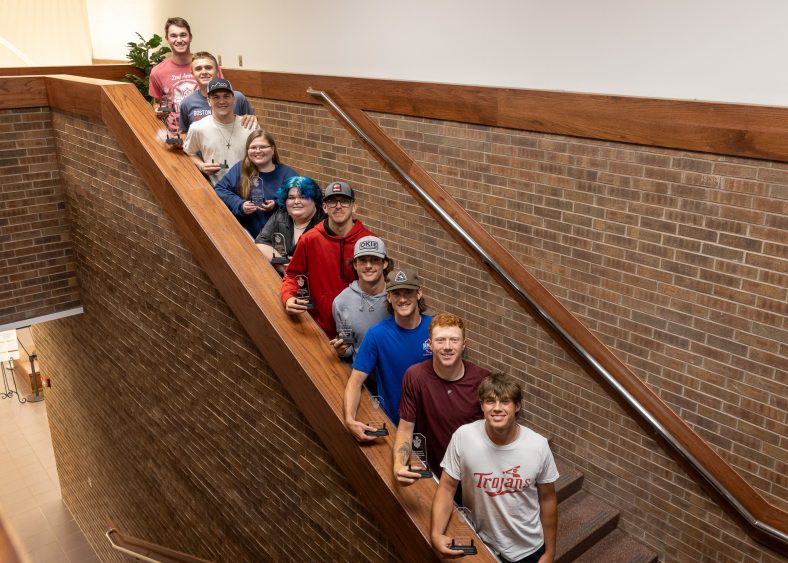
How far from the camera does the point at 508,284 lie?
538cm

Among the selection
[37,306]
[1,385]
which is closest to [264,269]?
[37,306]

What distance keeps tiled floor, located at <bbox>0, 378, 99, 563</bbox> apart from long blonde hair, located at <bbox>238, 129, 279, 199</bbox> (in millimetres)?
6419

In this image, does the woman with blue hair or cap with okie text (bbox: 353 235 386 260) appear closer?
cap with okie text (bbox: 353 235 386 260)

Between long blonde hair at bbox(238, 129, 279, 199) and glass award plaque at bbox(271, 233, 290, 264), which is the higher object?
long blonde hair at bbox(238, 129, 279, 199)

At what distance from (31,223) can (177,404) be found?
8.29 ft

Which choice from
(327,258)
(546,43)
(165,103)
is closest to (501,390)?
(327,258)

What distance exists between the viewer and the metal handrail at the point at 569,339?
13.6ft

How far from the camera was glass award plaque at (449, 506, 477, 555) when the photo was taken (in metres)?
3.57

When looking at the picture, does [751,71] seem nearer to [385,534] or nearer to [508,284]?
[508,284]

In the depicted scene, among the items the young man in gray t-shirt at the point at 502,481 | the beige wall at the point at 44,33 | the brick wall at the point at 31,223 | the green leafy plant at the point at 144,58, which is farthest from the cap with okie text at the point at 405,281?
the beige wall at the point at 44,33

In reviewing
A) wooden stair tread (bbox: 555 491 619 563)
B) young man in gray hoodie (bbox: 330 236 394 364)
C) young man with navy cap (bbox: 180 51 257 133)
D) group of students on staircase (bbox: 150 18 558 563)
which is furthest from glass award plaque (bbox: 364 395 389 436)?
young man with navy cap (bbox: 180 51 257 133)

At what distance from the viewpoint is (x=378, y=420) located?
13.7 ft

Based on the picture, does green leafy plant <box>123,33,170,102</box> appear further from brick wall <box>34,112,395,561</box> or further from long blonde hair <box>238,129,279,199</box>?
long blonde hair <box>238,129,279,199</box>

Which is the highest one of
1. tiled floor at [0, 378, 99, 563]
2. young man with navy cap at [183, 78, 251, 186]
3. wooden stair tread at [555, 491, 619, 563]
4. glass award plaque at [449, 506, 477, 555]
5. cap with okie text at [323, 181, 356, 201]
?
young man with navy cap at [183, 78, 251, 186]
